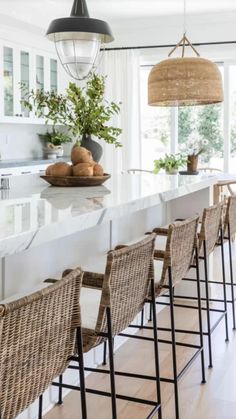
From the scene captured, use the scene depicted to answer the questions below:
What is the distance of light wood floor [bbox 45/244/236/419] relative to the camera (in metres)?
2.72

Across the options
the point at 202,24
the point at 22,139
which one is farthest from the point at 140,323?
the point at 202,24

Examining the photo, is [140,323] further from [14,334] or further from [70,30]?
[14,334]

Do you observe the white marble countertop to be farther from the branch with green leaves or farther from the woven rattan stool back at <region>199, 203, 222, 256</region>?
the branch with green leaves

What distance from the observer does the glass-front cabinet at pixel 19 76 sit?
22.0ft

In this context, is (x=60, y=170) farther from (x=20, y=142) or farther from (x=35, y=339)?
(x=20, y=142)

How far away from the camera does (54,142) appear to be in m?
7.79

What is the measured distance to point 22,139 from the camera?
25.0 feet

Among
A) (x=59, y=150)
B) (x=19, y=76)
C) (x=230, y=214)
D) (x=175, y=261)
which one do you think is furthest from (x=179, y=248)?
(x=59, y=150)

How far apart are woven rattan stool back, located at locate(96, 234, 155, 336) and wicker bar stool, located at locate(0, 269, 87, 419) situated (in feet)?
0.78

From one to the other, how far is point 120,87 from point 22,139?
1483mm

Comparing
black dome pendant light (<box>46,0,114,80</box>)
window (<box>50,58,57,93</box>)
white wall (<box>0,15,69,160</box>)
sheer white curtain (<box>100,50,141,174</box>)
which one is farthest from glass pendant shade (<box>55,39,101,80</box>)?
sheer white curtain (<box>100,50,141,174</box>)

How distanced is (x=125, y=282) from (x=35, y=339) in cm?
60

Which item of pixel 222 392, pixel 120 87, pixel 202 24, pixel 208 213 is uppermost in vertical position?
pixel 202 24

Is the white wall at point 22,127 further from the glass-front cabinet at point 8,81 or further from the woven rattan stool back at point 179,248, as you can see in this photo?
the woven rattan stool back at point 179,248
